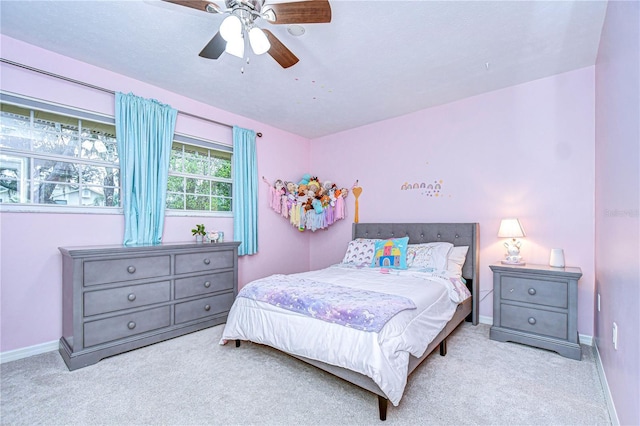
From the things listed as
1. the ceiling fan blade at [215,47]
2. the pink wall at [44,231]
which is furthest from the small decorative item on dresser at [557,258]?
the pink wall at [44,231]

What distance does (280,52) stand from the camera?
211cm

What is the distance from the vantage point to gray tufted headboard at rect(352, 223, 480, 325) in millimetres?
3281

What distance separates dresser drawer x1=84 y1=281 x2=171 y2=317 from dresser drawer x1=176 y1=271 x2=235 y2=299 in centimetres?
13

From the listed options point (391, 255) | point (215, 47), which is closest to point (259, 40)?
point (215, 47)

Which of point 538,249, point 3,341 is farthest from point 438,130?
point 3,341

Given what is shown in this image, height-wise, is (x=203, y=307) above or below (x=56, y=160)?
below

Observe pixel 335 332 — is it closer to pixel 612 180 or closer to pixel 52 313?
pixel 612 180

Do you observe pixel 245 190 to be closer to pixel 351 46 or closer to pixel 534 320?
pixel 351 46

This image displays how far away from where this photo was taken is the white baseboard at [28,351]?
237 centimetres

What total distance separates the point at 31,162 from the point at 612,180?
4.51 metres

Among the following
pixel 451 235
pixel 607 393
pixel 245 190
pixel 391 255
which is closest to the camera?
pixel 607 393

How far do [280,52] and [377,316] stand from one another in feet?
6.37

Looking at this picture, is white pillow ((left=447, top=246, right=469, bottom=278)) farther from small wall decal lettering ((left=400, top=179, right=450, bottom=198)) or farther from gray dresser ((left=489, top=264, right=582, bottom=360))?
small wall decal lettering ((left=400, top=179, right=450, bottom=198))

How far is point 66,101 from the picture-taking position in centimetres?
269
